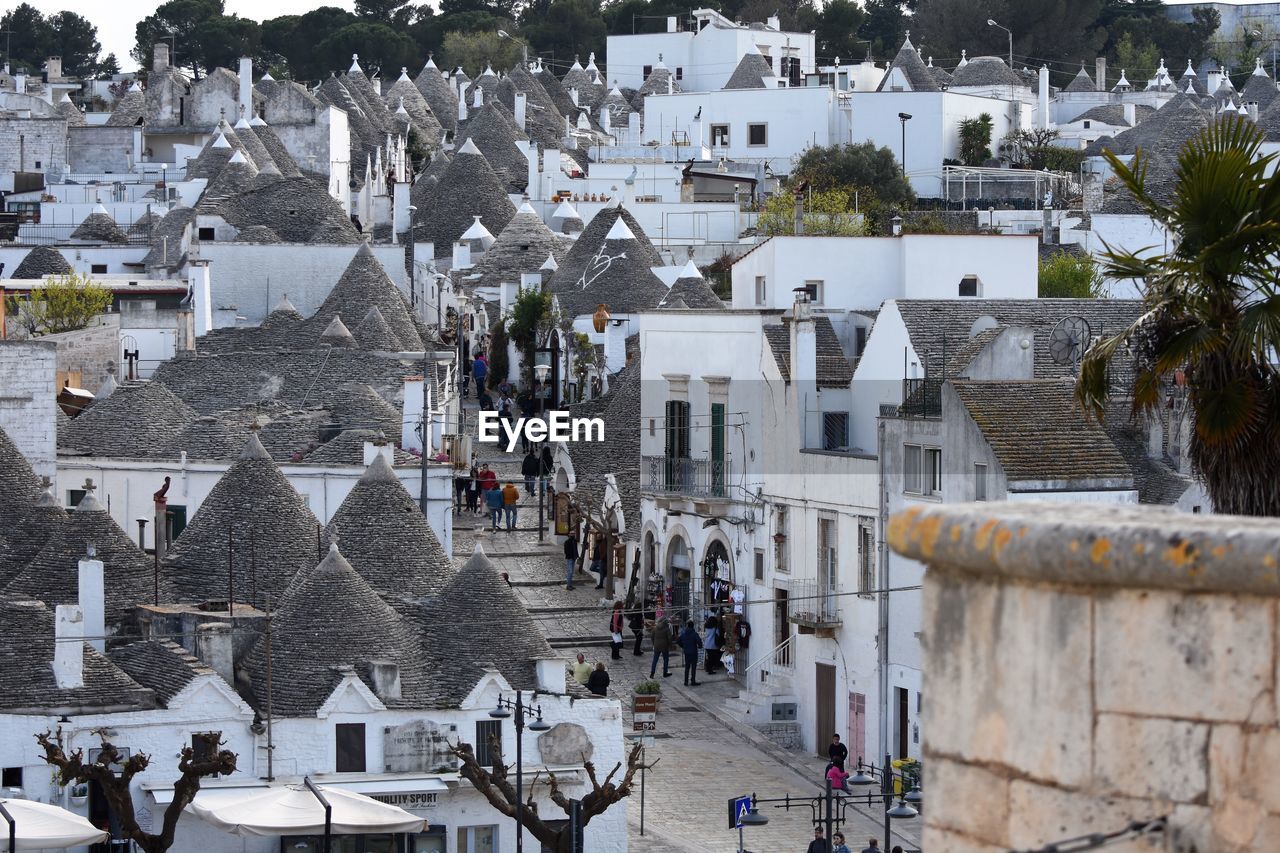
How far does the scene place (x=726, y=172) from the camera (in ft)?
273

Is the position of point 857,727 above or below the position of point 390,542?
below

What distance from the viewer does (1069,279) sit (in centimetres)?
5891

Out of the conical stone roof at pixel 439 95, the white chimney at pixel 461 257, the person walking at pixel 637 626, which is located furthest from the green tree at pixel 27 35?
the person walking at pixel 637 626

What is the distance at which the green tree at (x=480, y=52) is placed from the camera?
137250mm

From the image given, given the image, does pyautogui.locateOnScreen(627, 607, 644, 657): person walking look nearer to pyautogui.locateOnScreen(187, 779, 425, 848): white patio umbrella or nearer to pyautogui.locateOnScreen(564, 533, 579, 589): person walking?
pyautogui.locateOnScreen(564, 533, 579, 589): person walking

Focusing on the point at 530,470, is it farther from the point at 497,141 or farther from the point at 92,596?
the point at 497,141

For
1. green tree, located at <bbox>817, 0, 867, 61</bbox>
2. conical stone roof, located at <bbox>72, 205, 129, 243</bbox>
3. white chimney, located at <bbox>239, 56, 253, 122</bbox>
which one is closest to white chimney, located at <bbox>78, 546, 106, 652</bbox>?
conical stone roof, located at <bbox>72, 205, 129, 243</bbox>

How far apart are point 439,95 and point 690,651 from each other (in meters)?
80.4

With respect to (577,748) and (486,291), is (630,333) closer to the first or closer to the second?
(486,291)

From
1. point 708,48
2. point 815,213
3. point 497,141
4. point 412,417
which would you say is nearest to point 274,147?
point 497,141

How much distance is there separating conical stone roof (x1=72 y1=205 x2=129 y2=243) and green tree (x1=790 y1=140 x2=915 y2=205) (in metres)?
20.4

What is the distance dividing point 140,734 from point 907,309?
42.3 ft

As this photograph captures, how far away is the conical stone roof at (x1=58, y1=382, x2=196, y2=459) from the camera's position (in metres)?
48.9

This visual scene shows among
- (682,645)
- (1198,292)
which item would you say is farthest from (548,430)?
(1198,292)
